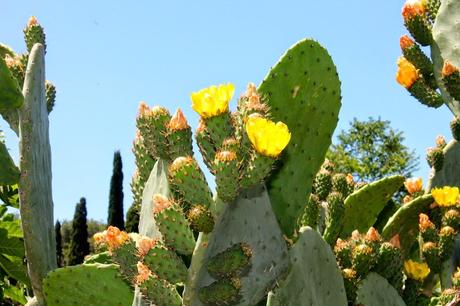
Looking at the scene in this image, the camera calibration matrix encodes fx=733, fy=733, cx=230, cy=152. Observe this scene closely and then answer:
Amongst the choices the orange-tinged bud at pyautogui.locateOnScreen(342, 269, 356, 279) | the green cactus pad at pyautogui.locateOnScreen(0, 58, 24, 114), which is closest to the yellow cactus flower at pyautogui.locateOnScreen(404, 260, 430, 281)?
the orange-tinged bud at pyautogui.locateOnScreen(342, 269, 356, 279)

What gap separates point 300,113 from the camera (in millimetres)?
2344

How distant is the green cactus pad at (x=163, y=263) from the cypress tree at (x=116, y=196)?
68.4 ft

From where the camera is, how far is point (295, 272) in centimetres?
220

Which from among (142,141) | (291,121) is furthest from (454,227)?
(142,141)

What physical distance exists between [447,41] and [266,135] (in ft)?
9.23

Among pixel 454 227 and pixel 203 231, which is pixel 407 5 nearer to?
pixel 454 227

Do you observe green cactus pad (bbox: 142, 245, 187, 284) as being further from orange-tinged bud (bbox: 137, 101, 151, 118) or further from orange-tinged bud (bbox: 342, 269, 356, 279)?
orange-tinged bud (bbox: 342, 269, 356, 279)

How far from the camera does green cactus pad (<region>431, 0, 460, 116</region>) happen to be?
4367 mm

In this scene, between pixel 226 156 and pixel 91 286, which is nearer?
pixel 226 156

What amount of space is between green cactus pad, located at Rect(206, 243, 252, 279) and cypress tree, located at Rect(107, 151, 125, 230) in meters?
20.9

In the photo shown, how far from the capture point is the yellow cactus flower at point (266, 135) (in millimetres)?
1911

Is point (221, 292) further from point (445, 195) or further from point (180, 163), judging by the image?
point (445, 195)

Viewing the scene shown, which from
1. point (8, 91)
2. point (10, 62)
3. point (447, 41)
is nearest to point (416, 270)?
point (447, 41)

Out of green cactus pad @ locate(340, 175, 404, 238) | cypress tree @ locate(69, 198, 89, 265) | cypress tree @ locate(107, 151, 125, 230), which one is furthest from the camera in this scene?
cypress tree @ locate(107, 151, 125, 230)
